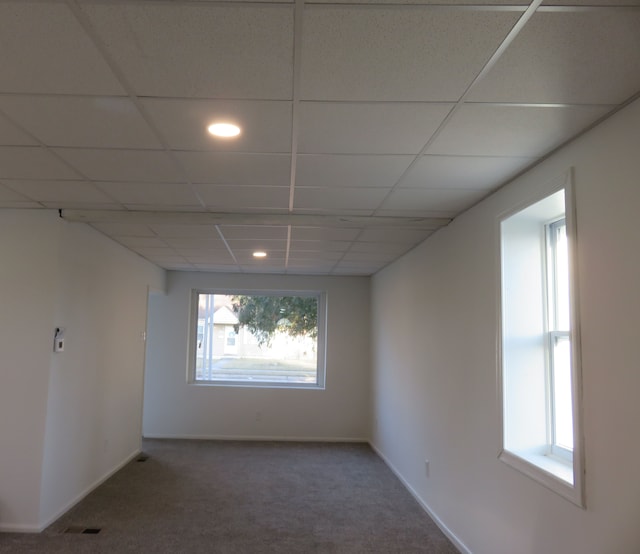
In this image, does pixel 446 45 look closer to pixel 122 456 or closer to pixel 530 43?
pixel 530 43

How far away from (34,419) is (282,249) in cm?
263

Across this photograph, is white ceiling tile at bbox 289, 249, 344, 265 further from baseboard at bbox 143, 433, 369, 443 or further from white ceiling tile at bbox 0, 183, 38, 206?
baseboard at bbox 143, 433, 369, 443

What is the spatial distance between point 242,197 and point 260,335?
4.56 metres

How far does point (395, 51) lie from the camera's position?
5.11 feet

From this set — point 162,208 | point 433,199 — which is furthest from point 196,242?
point 433,199

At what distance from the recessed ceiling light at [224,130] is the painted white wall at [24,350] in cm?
215

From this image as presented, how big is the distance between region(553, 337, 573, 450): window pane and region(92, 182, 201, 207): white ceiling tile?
2.29 m

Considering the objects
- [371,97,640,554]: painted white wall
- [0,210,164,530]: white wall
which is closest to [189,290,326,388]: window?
[371,97,640,554]: painted white wall

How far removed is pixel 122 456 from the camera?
17.8ft

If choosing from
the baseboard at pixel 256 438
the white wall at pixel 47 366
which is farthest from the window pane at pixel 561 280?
the baseboard at pixel 256 438

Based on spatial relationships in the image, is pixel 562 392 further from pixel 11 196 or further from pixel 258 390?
pixel 258 390

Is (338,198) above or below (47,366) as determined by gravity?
above

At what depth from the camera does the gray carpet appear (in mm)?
3535

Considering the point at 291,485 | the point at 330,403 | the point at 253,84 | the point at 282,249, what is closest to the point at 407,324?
the point at 282,249
